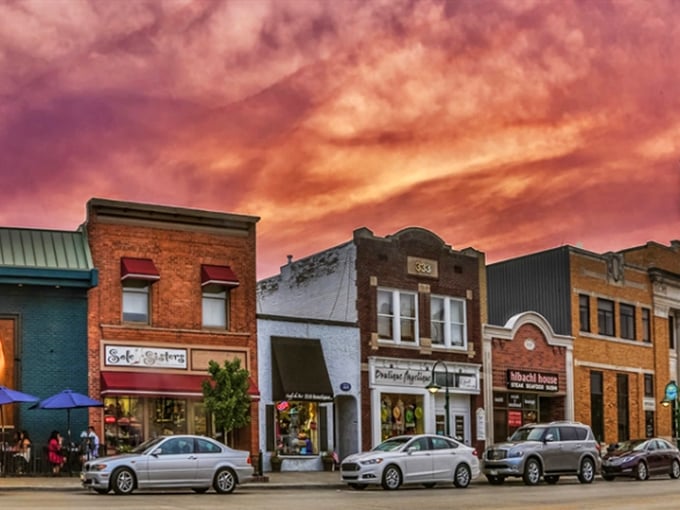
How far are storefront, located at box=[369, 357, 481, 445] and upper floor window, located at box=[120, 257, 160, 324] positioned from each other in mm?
9150

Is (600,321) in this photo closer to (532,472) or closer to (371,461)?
(532,472)

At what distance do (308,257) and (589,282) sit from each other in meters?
14.0

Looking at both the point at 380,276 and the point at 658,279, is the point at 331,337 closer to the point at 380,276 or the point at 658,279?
the point at 380,276

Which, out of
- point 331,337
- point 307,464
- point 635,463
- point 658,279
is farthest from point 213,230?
point 658,279

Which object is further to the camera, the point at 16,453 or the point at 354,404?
the point at 354,404

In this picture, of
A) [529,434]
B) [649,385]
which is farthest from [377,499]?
[649,385]

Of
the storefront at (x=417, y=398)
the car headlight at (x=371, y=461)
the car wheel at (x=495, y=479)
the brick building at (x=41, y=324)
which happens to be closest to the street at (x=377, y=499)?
the car headlight at (x=371, y=461)

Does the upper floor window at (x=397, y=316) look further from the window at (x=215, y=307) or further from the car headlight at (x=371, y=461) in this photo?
the car headlight at (x=371, y=461)

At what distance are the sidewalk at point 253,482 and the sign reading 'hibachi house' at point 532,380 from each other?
12.7 m

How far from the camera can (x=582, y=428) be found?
3569 cm

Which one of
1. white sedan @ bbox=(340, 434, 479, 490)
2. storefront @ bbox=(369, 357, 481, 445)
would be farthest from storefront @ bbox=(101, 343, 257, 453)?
white sedan @ bbox=(340, 434, 479, 490)

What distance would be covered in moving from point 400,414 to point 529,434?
8.98m

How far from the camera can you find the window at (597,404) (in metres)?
51.0

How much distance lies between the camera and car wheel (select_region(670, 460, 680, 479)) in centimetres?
3906
